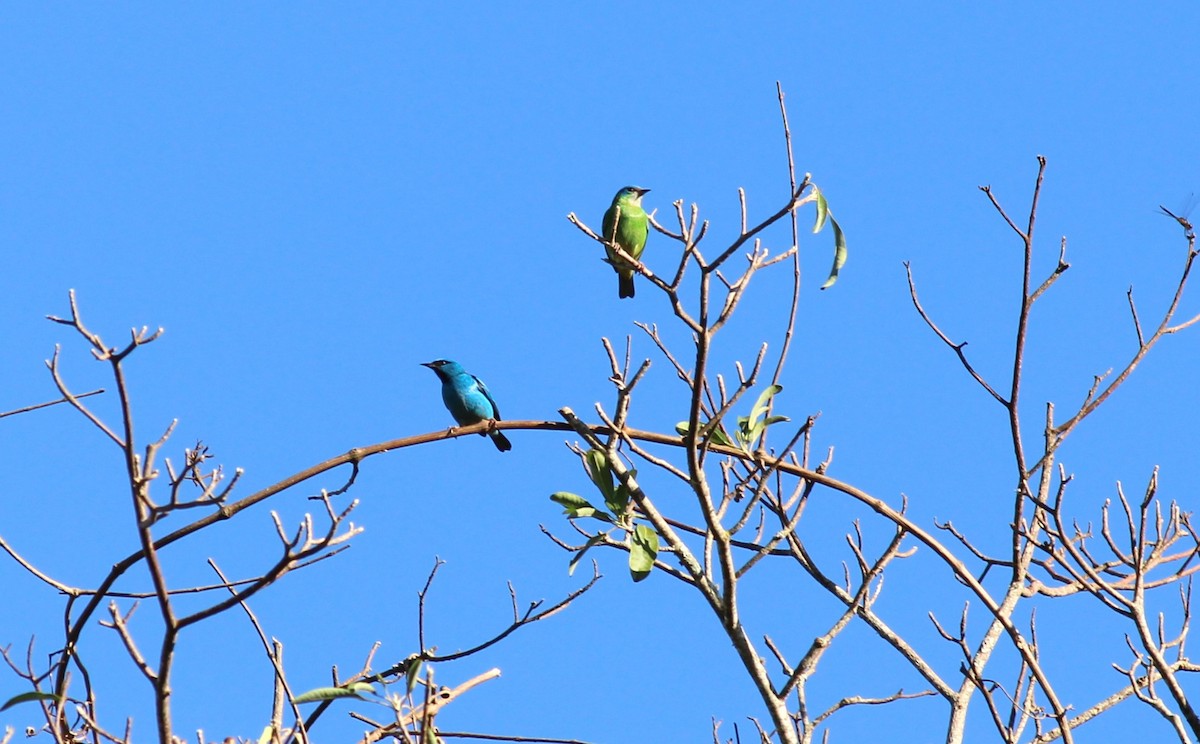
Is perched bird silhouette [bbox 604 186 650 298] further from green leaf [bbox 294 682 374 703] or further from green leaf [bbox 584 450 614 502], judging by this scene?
green leaf [bbox 294 682 374 703]

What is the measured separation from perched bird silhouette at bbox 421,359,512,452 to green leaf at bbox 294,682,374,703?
18.4 ft

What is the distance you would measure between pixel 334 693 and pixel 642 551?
35.6 inches

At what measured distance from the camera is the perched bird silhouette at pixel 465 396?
8.77 m

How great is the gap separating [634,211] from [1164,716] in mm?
5930

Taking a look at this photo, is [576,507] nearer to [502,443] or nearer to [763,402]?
[763,402]

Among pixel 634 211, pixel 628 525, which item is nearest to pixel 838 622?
pixel 628 525

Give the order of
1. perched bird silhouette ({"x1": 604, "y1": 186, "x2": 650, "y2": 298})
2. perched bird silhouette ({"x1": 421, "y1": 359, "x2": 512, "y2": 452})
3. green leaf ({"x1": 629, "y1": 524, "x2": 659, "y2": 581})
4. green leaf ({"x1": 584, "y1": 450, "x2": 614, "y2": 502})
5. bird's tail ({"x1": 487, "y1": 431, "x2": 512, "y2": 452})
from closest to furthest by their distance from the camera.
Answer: green leaf ({"x1": 629, "y1": 524, "x2": 659, "y2": 581}) → green leaf ({"x1": 584, "y1": 450, "x2": 614, "y2": 502}) → perched bird silhouette ({"x1": 604, "y1": 186, "x2": 650, "y2": 298}) → perched bird silhouette ({"x1": 421, "y1": 359, "x2": 512, "y2": 452}) → bird's tail ({"x1": 487, "y1": 431, "x2": 512, "y2": 452})

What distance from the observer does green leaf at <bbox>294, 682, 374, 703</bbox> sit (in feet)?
9.59

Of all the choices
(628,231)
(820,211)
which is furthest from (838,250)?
(628,231)

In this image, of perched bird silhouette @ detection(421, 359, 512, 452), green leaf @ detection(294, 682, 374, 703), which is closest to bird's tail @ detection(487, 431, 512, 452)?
perched bird silhouette @ detection(421, 359, 512, 452)

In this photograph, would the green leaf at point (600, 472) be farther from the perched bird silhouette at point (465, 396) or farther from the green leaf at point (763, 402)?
the perched bird silhouette at point (465, 396)

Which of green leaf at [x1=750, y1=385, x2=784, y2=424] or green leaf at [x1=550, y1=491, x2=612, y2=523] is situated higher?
green leaf at [x1=750, y1=385, x2=784, y2=424]

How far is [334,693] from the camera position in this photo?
9.70 ft

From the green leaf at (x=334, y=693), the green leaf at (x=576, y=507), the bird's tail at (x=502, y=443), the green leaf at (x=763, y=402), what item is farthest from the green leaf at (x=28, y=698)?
the bird's tail at (x=502, y=443)
